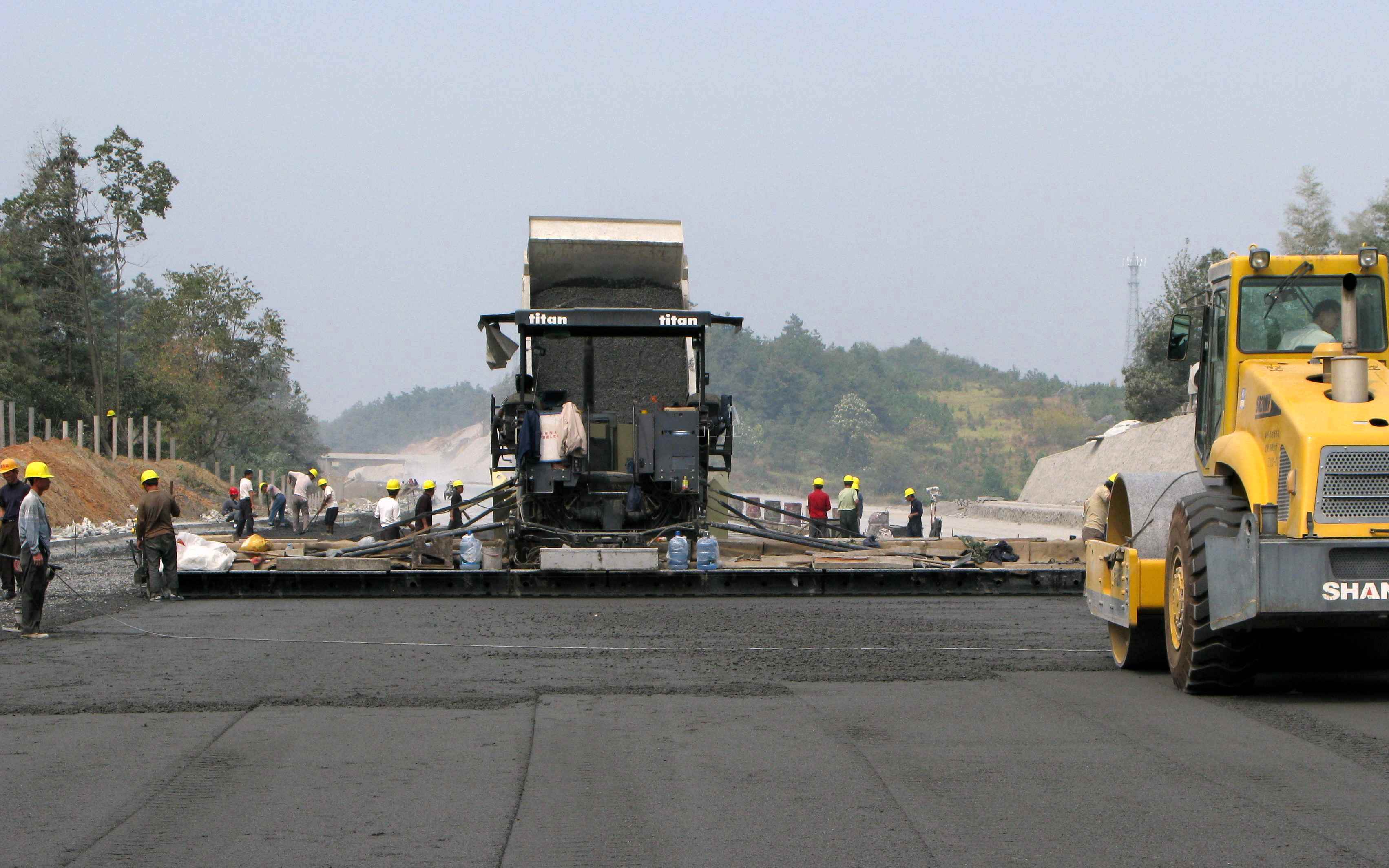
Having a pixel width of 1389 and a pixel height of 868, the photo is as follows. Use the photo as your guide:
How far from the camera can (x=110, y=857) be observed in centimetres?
529

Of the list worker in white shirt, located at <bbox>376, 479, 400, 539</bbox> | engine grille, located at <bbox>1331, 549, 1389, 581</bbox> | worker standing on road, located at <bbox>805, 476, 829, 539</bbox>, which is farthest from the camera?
worker standing on road, located at <bbox>805, 476, 829, 539</bbox>

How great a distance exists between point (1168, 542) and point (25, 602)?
31.6 ft

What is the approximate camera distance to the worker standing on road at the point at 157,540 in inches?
635

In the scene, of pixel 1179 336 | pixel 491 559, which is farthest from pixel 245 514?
pixel 1179 336

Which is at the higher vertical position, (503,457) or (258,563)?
(503,457)

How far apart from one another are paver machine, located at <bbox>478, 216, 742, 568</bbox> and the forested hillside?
288ft

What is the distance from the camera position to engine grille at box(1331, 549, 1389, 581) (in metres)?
8.15

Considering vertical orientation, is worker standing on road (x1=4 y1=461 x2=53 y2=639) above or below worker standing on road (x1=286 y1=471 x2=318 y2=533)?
above

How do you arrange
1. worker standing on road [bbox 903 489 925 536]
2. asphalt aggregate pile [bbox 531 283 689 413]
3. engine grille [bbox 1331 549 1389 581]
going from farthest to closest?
worker standing on road [bbox 903 489 925 536]
asphalt aggregate pile [bbox 531 283 689 413]
engine grille [bbox 1331 549 1389 581]

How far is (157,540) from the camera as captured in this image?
53.0ft

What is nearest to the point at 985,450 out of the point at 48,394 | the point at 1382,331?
the point at 48,394

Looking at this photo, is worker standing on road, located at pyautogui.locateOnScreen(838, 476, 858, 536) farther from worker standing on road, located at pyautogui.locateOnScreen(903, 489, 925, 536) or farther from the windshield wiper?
the windshield wiper

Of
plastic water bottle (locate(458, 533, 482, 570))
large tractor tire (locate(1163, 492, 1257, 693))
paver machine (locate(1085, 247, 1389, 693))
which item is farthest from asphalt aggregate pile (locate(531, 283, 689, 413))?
large tractor tire (locate(1163, 492, 1257, 693))

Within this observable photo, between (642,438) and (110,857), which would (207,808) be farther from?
(642,438)
